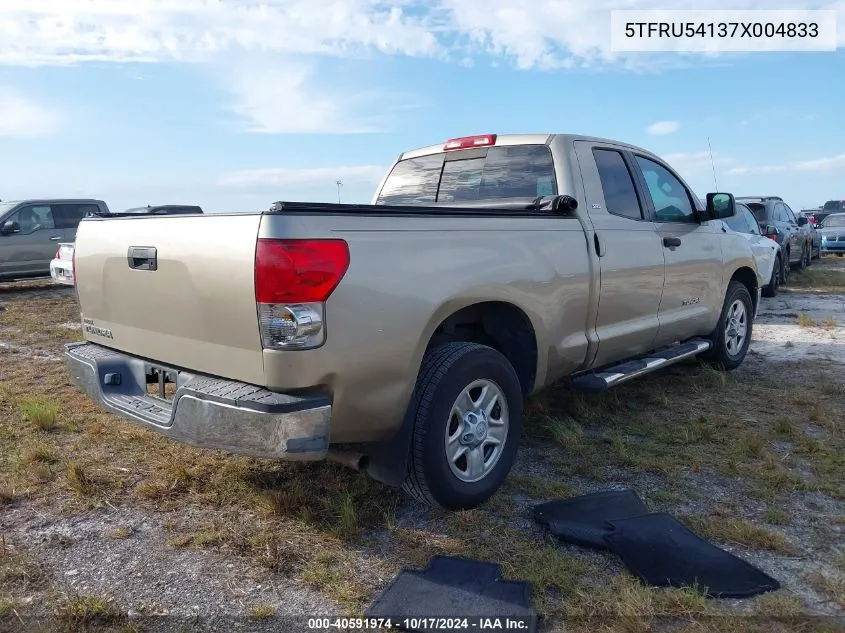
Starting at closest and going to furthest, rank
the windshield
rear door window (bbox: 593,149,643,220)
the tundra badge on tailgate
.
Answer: the tundra badge on tailgate, rear door window (bbox: 593,149,643,220), the windshield

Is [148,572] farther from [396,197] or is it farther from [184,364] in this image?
[396,197]

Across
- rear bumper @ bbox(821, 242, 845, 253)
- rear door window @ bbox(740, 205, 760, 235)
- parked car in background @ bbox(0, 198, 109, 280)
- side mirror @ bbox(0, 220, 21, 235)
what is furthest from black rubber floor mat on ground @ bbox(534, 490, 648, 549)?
rear bumper @ bbox(821, 242, 845, 253)

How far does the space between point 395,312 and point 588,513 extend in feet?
4.53

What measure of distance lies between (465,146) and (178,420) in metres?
2.83

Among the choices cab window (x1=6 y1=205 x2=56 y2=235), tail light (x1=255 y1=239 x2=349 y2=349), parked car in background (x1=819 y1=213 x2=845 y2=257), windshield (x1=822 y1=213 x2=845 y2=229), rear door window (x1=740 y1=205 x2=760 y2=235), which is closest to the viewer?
tail light (x1=255 y1=239 x2=349 y2=349)

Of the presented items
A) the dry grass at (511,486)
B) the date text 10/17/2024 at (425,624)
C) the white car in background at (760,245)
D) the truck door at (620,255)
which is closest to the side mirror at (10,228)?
the dry grass at (511,486)

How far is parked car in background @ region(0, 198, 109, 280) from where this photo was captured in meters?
13.0

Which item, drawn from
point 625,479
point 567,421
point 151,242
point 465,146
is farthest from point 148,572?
point 465,146

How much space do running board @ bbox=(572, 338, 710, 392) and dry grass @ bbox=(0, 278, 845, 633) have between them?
A: 393 mm

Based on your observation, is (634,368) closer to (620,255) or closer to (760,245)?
(620,255)

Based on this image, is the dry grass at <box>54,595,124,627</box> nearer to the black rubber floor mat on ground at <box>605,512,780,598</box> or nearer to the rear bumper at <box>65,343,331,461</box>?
the rear bumper at <box>65,343,331,461</box>

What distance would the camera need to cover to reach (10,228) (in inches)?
510

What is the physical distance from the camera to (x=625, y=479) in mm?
3846

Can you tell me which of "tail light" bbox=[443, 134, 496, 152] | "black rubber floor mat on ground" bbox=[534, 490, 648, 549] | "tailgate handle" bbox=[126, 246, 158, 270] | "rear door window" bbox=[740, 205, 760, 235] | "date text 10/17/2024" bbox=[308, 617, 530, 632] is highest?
"tail light" bbox=[443, 134, 496, 152]
